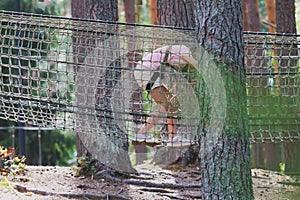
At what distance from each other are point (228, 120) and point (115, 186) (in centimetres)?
148

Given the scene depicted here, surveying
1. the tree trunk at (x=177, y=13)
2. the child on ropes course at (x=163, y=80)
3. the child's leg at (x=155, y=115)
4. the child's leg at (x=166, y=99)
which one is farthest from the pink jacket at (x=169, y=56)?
the tree trunk at (x=177, y=13)

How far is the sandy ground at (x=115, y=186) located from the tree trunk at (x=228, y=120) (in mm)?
1033

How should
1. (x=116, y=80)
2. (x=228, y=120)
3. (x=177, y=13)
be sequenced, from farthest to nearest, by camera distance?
(x=177, y=13) < (x=116, y=80) < (x=228, y=120)

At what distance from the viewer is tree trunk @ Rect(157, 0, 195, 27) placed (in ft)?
15.2

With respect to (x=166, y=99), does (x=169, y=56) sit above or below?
above

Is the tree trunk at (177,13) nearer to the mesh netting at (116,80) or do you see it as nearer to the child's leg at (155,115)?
the mesh netting at (116,80)

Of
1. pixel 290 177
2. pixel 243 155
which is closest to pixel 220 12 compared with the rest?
pixel 243 155

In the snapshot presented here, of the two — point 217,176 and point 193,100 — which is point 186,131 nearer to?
point 193,100

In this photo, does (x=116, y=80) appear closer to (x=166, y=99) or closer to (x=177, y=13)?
(x=166, y=99)

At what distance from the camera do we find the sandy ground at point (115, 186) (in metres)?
3.60

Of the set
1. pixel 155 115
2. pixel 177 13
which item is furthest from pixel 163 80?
pixel 177 13

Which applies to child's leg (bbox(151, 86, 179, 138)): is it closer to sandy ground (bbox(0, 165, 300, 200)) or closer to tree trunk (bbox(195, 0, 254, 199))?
sandy ground (bbox(0, 165, 300, 200))

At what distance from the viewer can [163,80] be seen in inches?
145

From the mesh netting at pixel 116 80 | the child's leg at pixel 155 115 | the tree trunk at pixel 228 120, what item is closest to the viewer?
the tree trunk at pixel 228 120
